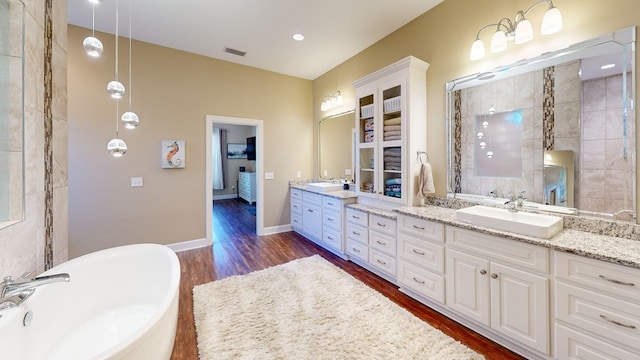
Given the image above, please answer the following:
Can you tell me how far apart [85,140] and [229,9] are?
254 centimetres

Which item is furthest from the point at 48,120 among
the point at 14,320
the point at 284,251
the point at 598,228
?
the point at 598,228

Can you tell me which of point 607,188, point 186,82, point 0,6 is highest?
point 186,82

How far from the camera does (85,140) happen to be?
10.6 ft

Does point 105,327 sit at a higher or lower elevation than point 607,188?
lower

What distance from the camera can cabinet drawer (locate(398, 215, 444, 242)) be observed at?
7.18 feet

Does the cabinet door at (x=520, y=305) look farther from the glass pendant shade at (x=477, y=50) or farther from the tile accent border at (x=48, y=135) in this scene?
the tile accent border at (x=48, y=135)

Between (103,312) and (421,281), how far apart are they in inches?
108

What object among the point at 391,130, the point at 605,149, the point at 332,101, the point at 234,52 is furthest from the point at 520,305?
the point at 234,52

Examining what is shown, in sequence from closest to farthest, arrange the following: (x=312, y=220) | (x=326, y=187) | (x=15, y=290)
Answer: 1. (x=15, y=290)
2. (x=326, y=187)
3. (x=312, y=220)

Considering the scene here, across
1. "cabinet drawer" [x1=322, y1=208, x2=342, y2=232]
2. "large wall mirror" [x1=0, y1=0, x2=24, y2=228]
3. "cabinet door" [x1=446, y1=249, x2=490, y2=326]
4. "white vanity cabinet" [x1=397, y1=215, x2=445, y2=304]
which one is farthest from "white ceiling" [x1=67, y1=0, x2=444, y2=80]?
"cabinet door" [x1=446, y1=249, x2=490, y2=326]

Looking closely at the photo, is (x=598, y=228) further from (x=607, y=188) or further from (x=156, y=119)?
(x=156, y=119)

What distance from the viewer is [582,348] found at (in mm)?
1443

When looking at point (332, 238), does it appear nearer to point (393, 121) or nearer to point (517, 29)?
point (393, 121)

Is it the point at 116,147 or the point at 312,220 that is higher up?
the point at 116,147
